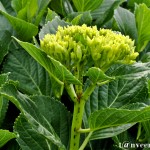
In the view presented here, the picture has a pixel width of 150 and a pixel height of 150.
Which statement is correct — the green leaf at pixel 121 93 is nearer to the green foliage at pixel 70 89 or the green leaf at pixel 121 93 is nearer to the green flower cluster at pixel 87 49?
the green foliage at pixel 70 89

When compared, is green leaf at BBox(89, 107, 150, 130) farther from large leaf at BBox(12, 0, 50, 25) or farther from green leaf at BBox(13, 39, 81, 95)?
large leaf at BBox(12, 0, 50, 25)

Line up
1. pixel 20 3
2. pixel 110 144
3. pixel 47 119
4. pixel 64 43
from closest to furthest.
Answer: pixel 64 43, pixel 47 119, pixel 110 144, pixel 20 3

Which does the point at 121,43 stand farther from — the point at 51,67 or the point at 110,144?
the point at 110,144

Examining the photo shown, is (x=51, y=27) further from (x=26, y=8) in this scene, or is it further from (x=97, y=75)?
(x=97, y=75)

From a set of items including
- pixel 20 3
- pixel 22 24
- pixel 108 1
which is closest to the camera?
pixel 22 24

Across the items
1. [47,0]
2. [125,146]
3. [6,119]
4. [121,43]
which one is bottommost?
[125,146]

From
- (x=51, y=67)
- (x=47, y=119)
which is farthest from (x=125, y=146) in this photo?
(x=51, y=67)

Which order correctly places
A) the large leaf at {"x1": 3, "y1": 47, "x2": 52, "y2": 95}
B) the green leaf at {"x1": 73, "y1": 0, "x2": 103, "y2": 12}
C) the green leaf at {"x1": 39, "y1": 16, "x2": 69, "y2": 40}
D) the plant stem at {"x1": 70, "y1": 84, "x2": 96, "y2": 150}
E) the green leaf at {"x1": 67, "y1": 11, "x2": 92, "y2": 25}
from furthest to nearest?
the green leaf at {"x1": 73, "y1": 0, "x2": 103, "y2": 12} → the green leaf at {"x1": 67, "y1": 11, "x2": 92, "y2": 25} → the large leaf at {"x1": 3, "y1": 47, "x2": 52, "y2": 95} → the green leaf at {"x1": 39, "y1": 16, "x2": 69, "y2": 40} → the plant stem at {"x1": 70, "y1": 84, "x2": 96, "y2": 150}

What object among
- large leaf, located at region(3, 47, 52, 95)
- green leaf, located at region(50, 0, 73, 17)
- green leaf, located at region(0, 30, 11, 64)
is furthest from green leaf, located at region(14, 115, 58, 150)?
green leaf, located at region(50, 0, 73, 17)
